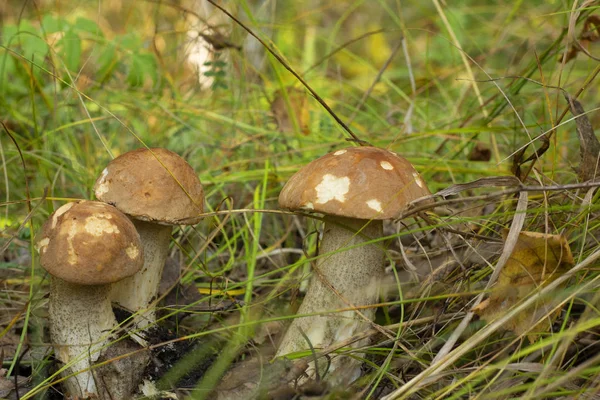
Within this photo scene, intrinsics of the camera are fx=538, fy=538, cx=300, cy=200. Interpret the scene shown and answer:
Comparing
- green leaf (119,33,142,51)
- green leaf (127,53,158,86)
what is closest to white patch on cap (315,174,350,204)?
green leaf (127,53,158,86)

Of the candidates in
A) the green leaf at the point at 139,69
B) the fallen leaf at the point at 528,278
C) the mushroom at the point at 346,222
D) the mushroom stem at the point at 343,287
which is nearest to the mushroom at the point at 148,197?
the mushroom at the point at 346,222

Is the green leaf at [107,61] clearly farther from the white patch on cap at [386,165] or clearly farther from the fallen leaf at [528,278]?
the fallen leaf at [528,278]

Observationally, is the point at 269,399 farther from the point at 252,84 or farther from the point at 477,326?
the point at 252,84

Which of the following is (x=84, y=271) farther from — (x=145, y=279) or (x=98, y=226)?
(x=145, y=279)

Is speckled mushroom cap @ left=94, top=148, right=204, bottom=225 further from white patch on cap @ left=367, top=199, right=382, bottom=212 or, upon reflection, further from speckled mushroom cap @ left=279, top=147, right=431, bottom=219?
white patch on cap @ left=367, top=199, right=382, bottom=212

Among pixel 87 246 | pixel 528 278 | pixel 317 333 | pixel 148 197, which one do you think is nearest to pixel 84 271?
pixel 87 246

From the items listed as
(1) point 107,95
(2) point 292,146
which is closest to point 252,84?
(2) point 292,146
